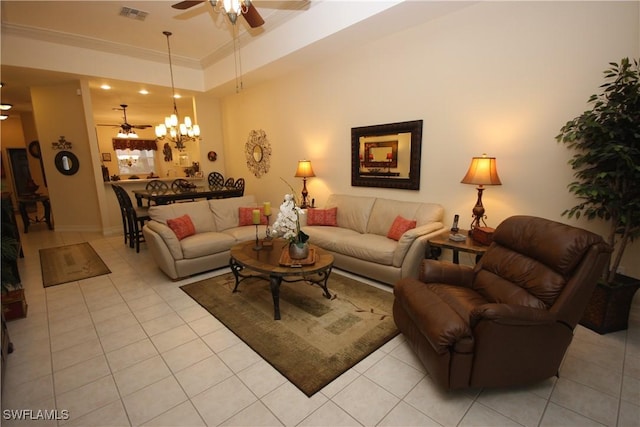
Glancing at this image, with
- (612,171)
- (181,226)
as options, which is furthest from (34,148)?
(612,171)

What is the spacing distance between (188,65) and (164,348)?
5648 millimetres

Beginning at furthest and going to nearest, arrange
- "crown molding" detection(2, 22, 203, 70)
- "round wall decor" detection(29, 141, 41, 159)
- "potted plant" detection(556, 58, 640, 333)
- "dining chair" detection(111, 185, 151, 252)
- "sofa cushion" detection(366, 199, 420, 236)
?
"round wall decor" detection(29, 141, 41, 159), "dining chair" detection(111, 185, 151, 252), "crown molding" detection(2, 22, 203, 70), "sofa cushion" detection(366, 199, 420, 236), "potted plant" detection(556, 58, 640, 333)

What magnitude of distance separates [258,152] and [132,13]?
2.96 meters

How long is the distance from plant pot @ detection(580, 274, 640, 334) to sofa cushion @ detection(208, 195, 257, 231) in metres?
4.23

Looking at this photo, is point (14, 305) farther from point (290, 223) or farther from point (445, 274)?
point (445, 274)

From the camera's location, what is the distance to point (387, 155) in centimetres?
407

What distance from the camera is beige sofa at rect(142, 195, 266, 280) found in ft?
11.7

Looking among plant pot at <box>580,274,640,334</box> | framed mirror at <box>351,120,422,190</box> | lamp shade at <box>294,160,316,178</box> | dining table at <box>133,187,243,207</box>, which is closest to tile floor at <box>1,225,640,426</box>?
plant pot at <box>580,274,640,334</box>

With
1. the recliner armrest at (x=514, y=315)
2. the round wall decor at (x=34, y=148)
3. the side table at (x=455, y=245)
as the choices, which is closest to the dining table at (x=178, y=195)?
the side table at (x=455, y=245)

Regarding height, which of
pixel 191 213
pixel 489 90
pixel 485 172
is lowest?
pixel 191 213

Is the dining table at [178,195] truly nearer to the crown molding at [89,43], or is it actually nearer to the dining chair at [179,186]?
the dining chair at [179,186]

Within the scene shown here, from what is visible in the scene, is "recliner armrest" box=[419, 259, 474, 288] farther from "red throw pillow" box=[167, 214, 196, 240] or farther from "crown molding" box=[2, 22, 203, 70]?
"crown molding" box=[2, 22, 203, 70]

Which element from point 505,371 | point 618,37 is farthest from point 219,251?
point 618,37

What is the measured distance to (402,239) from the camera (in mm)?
3186
